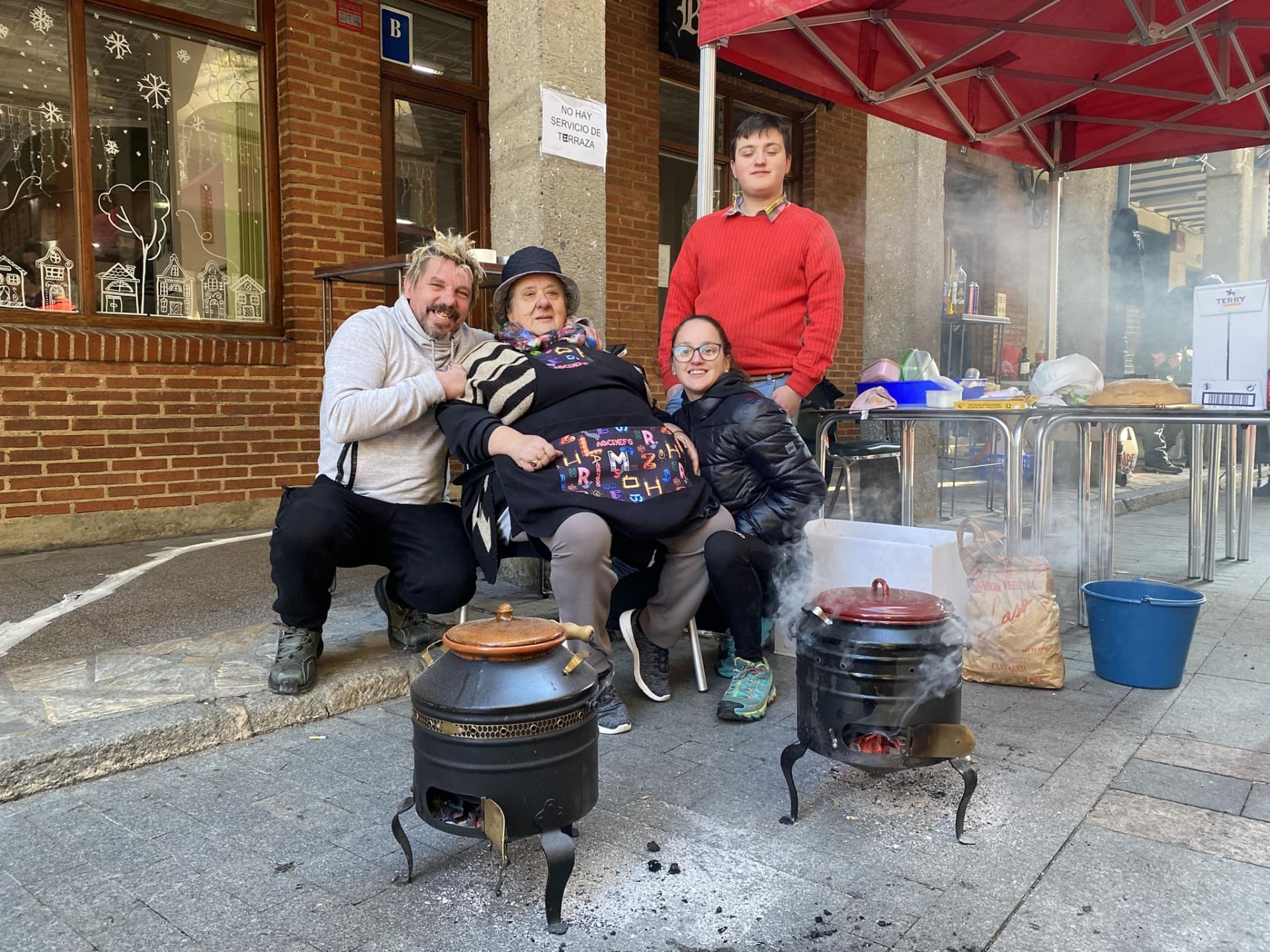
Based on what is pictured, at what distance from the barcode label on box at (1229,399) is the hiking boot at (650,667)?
2.86 m

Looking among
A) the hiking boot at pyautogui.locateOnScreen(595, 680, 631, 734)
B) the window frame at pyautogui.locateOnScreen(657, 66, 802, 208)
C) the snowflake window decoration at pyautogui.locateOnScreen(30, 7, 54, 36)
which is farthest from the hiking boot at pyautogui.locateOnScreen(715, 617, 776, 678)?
the window frame at pyautogui.locateOnScreen(657, 66, 802, 208)

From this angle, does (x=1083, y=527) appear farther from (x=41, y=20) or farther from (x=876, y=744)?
(x=41, y=20)

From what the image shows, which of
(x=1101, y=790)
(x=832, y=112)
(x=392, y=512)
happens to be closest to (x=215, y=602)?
(x=392, y=512)

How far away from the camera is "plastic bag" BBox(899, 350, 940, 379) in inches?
221

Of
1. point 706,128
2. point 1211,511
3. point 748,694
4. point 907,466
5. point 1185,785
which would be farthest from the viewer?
point 1211,511

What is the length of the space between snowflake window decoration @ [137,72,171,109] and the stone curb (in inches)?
172

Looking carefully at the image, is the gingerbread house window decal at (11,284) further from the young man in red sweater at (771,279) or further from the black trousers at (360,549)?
the young man in red sweater at (771,279)

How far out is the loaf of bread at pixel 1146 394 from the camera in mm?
4449

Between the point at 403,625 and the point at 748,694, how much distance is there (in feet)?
4.51

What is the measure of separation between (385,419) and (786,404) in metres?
1.62

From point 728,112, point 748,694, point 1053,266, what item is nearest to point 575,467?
point 748,694

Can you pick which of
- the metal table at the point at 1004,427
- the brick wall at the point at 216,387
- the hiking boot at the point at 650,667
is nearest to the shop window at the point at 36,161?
the brick wall at the point at 216,387

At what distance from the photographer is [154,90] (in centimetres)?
582

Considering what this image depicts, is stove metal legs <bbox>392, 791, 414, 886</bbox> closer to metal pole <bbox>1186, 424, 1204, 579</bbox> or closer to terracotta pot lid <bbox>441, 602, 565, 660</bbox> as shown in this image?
terracotta pot lid <bbox>441, 602, 565, 660</bbox>
